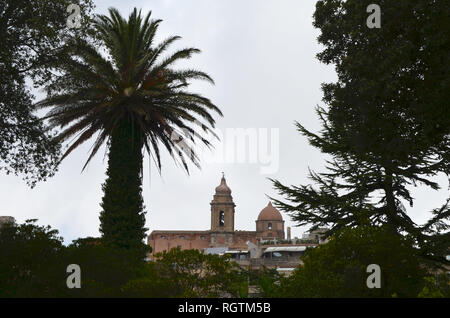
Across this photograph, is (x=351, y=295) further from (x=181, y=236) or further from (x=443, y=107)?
(x=181, y=236)

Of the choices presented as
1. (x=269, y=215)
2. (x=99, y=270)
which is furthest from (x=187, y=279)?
(x=269, y=215)

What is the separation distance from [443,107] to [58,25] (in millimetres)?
14221

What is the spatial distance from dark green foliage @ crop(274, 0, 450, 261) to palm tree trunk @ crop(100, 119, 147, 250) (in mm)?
6177

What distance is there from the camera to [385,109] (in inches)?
713

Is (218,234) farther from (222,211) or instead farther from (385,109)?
(385,109)

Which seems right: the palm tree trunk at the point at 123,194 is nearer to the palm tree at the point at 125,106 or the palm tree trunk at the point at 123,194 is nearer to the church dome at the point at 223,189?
the palm tree at the point at 125,106

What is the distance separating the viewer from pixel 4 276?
14227mm

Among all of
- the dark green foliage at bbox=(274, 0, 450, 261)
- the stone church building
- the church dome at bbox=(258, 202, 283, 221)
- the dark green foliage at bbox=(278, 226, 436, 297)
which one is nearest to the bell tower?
the stone church building

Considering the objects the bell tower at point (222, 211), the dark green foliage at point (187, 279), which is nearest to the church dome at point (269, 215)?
the bell tower at point (222, 211)

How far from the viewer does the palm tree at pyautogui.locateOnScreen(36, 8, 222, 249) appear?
21.0 m

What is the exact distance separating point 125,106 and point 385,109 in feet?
32.2

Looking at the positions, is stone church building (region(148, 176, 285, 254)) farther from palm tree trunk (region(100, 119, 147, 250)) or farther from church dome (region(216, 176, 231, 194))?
palm tree trunk (region(100, 119, 147, 250))
